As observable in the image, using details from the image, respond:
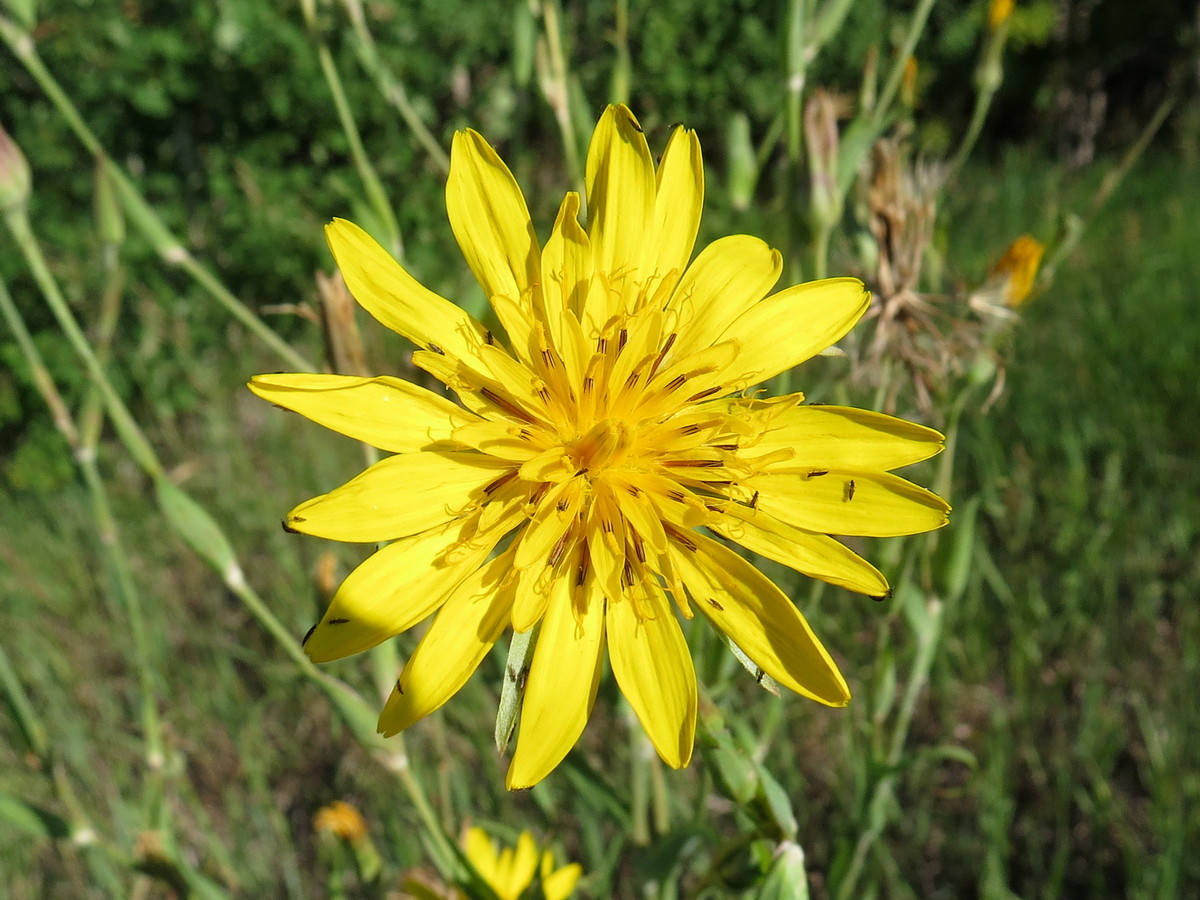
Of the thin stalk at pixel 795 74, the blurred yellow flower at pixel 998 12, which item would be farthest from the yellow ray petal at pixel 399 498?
the blurred yellow flower at pixel 998 12

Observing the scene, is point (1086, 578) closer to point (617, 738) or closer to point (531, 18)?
point (617, 738)

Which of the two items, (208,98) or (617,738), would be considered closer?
(617,738)

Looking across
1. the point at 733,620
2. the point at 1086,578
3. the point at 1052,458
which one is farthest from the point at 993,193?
the point at 733,620

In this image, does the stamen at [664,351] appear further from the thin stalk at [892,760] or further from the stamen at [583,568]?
the thin stalk at [892,760]

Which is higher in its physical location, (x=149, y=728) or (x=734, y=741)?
(x=734, y=741)

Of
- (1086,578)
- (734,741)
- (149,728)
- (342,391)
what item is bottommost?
(1086,578)

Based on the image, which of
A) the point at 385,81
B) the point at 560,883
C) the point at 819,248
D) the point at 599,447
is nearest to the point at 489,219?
the point at 599,447

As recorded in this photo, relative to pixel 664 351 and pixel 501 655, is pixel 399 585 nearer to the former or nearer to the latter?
pixel 501 655
